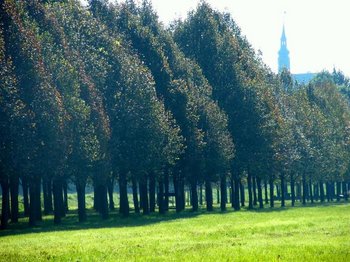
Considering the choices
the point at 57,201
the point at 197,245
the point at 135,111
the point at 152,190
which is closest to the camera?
the point at 197,245

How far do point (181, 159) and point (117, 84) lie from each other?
1446 centimetres

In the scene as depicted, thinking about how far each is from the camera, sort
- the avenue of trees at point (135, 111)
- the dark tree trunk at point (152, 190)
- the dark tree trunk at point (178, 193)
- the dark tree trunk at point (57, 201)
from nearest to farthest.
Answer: the avenue of trees at point (135, 111) < the dark tree trunk at point (57, 201) < the dark tree trunk at point (152, 190) < the dark tree trunk at point (178, 193)

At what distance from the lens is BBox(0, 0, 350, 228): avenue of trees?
55500mm

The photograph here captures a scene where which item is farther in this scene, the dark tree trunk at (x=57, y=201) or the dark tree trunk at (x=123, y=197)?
the dark tree trunk at (x=123, y=197)

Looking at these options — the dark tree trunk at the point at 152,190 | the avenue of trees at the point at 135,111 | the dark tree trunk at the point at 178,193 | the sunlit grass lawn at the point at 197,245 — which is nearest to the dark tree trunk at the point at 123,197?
the avenue of trees at the point at 135,111

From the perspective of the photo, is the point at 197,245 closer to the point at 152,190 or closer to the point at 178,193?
the point at 152,190

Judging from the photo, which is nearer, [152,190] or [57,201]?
[57,201]

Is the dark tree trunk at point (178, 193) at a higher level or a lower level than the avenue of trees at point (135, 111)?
lower

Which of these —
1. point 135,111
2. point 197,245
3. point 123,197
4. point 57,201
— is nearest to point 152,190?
point 123,197

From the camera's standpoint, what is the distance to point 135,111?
232 ft

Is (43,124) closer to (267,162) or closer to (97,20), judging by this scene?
(97,20)

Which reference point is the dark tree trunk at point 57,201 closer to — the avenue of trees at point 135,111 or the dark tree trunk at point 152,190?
the avenue of trees at point 135,111

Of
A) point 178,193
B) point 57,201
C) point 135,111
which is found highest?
point 135,111

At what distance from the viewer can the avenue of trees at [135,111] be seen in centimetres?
5550
